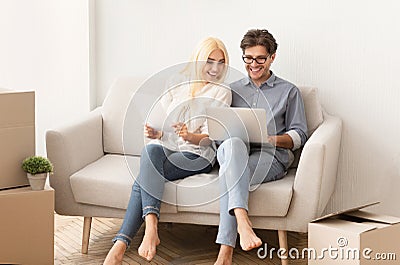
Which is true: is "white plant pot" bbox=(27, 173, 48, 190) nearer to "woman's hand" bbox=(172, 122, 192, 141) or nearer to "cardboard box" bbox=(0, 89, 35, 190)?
"cardboard box" bbox=(0, 89, 35, 190)

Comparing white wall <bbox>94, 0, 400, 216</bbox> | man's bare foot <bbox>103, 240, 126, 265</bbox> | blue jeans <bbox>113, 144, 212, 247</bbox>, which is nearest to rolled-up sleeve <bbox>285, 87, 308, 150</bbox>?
white wall <bbox>94, 0, 400, 216</bbox>

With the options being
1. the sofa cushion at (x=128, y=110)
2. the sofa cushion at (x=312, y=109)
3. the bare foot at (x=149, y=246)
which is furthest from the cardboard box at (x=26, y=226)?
the sofa cushion at (x=312, y=109)

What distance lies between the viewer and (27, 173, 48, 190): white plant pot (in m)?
3.21

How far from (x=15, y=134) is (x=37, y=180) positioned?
8.2 inches

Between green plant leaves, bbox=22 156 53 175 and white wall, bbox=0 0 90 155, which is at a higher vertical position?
white wall, bbox=0 0 90 155

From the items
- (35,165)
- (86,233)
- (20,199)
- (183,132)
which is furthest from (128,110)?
(20,199)

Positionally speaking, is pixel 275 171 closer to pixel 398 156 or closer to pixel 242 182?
pixel 242 182

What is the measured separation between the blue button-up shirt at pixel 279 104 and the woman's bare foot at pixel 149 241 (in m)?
0.63

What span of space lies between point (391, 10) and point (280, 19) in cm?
55

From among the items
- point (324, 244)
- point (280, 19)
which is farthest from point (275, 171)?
point (280, 19)

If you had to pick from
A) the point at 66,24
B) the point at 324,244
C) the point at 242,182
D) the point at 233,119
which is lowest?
the point at 324,244

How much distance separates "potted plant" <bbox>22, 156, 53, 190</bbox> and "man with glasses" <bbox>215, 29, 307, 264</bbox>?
2.41ft

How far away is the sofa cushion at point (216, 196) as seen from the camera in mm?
3281

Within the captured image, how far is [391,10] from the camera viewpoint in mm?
3588
